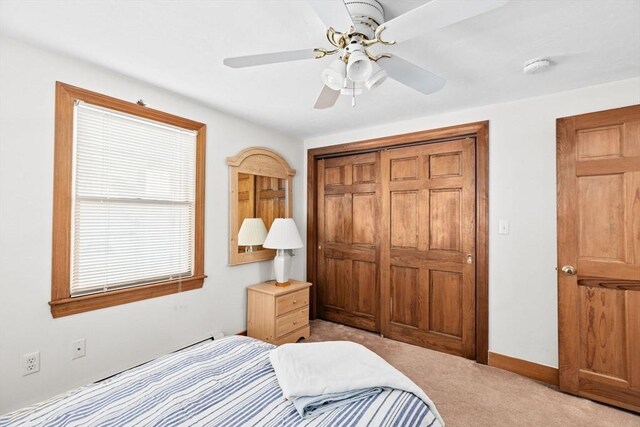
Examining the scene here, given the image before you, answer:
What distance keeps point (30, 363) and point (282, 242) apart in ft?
6.45

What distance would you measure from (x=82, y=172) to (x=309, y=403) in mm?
2097

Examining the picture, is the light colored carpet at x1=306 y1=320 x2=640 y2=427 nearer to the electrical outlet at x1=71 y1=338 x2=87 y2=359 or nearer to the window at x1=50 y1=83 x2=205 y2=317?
the window at x1=50 y1=83 x2=205 y2=317

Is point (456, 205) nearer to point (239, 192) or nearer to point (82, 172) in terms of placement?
point (239, 192)

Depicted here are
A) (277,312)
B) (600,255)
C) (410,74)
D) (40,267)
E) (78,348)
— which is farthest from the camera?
(277,312)

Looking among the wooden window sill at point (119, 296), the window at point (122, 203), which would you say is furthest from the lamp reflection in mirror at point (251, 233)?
the wooden window sill at point (119, 296)

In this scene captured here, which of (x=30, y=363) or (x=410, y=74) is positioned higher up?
(x=410, y=74)

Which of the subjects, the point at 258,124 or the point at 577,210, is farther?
the point at 258,124

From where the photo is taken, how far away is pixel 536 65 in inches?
77.2

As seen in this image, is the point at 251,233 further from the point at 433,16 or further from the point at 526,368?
the point at 526,368

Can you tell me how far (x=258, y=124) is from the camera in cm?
336

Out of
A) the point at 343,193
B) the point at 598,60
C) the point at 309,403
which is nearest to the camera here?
the point at 309,403

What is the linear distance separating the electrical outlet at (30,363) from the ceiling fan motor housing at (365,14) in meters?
2.60

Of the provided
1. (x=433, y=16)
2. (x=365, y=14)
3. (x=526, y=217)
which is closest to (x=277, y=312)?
(x=526, y=217)

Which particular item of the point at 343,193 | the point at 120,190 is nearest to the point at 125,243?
the point at 120,190
